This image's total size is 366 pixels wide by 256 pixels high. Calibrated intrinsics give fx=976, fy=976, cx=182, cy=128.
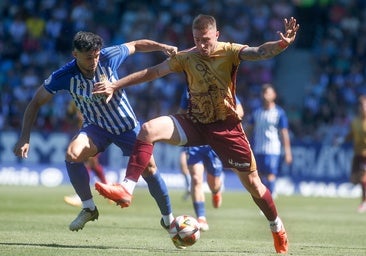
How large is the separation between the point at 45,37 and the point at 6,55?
1.41m

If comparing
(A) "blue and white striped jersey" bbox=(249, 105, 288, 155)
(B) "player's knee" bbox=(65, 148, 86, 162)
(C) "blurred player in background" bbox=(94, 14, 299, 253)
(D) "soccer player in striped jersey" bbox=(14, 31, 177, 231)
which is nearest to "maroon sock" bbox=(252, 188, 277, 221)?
(C) "blurred player in background" bbox=(94, 14, 299, 253)

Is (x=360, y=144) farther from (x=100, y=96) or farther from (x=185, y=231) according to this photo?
(x=185, y=231)

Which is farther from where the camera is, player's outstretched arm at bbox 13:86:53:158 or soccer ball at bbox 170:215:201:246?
player's outstretched arm at bbox 13:86:53:158

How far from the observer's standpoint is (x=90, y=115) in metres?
11.1

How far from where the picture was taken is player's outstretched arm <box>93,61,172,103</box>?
10.1 meters

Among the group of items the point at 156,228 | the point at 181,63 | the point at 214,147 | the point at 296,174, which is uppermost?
the point at 181,63

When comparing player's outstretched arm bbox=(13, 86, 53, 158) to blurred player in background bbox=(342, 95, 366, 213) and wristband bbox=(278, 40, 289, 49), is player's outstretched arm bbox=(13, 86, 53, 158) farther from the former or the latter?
blurred player in background bbox=(342, 95, 366, 213)

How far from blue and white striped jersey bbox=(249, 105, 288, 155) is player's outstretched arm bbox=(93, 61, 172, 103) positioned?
28.9ft

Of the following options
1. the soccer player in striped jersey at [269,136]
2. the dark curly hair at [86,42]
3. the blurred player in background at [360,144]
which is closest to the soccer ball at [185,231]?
the dark curly hair at [86,42]

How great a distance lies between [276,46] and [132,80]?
1595 mm

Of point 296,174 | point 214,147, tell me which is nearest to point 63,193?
point 296,174

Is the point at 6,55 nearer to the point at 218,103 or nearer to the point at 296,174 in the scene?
the point at 296,174

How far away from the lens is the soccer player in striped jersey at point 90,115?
35.4 feet

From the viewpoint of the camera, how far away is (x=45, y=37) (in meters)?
31.0
